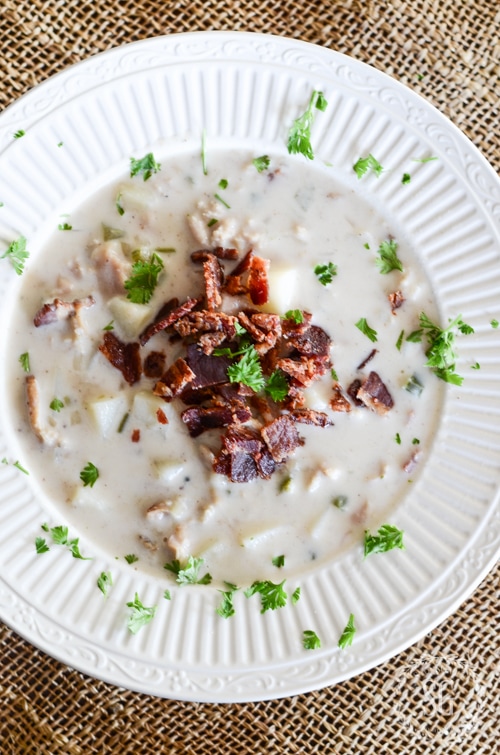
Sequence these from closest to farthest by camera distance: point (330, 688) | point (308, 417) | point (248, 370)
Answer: point (248, 370)
point (308, 417)
point (330, 688)

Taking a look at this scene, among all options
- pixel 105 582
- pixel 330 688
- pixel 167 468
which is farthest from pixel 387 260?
pixel 330 688

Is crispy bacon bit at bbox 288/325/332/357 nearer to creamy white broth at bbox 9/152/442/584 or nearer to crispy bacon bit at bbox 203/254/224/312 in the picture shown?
creamy white broth at bbox 9/152/442/584

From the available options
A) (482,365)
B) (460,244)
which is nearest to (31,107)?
(460,244)

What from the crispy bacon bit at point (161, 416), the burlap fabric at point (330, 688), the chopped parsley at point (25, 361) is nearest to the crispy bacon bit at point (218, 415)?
the crispy bacon bit at point (161, 416)

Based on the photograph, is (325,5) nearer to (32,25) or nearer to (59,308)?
(32,25)

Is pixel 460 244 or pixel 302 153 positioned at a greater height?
pixel 302 153

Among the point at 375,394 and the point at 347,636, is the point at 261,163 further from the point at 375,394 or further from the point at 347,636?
the point at 347,636

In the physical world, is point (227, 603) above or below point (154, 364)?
below

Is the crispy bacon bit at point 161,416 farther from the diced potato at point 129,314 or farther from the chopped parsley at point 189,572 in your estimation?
the chopped parsley at point 189,572
